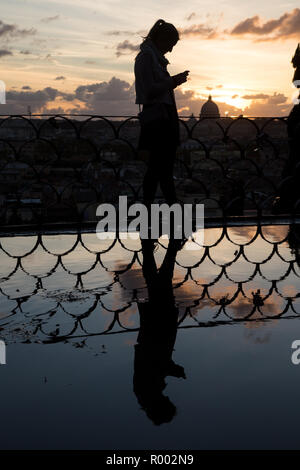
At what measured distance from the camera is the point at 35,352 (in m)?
2.12

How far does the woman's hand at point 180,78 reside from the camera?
497 centimetres

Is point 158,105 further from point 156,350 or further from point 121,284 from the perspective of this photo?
Result: point 156,350

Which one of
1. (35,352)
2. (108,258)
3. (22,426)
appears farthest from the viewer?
(108,258)

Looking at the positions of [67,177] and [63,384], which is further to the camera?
[67,177]

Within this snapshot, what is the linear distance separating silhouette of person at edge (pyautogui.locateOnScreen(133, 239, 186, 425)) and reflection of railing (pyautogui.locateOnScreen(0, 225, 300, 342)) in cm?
6

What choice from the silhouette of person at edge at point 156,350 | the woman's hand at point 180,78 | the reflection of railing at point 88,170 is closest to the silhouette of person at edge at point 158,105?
the woman's hand at point 180,78

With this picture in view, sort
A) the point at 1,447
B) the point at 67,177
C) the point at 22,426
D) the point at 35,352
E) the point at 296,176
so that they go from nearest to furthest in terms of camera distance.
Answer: the point at 1,447 → the point at 22,426 → the point at 35,352 → the point at 67,177 → the point at 296,176

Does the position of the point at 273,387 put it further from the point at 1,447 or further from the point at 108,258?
the point at 108,258

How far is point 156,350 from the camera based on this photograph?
84.5 inches

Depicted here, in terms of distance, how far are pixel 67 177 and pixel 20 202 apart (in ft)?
2.00

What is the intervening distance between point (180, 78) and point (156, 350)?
324 cm

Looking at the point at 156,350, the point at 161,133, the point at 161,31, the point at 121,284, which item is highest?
the point at 161,31

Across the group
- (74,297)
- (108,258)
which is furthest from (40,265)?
(74,297)

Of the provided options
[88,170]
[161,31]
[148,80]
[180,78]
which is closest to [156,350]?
[148,80]
